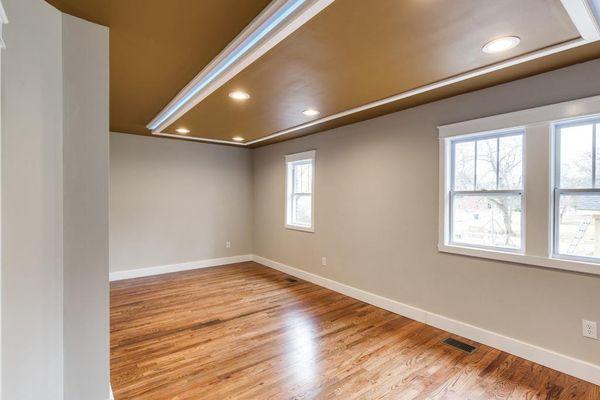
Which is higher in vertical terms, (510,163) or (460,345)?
(510,163)

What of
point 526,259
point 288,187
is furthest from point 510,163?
point 288,187

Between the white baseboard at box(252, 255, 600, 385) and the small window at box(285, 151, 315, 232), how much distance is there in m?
1.23

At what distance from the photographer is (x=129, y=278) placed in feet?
16.0

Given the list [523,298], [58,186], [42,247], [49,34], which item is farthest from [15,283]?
[523,298]

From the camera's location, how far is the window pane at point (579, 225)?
225 centimetres

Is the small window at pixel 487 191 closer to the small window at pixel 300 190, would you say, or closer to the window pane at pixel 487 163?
the window pane at pixel 487 163

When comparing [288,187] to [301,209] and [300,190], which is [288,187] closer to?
[300,190]

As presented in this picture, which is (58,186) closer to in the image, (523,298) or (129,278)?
(523,298)

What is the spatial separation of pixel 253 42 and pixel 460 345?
10.0ft

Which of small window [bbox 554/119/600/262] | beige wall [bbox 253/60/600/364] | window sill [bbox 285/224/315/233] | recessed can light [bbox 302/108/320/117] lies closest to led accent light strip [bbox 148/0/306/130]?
recessed can light [bbox 302/108/320/117]

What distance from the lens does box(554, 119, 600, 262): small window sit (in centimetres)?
225

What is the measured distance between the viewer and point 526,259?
8.24 ft

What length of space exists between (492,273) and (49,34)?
11.9 ft

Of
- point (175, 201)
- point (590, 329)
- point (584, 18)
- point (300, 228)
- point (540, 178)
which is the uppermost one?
point (584, 18)
